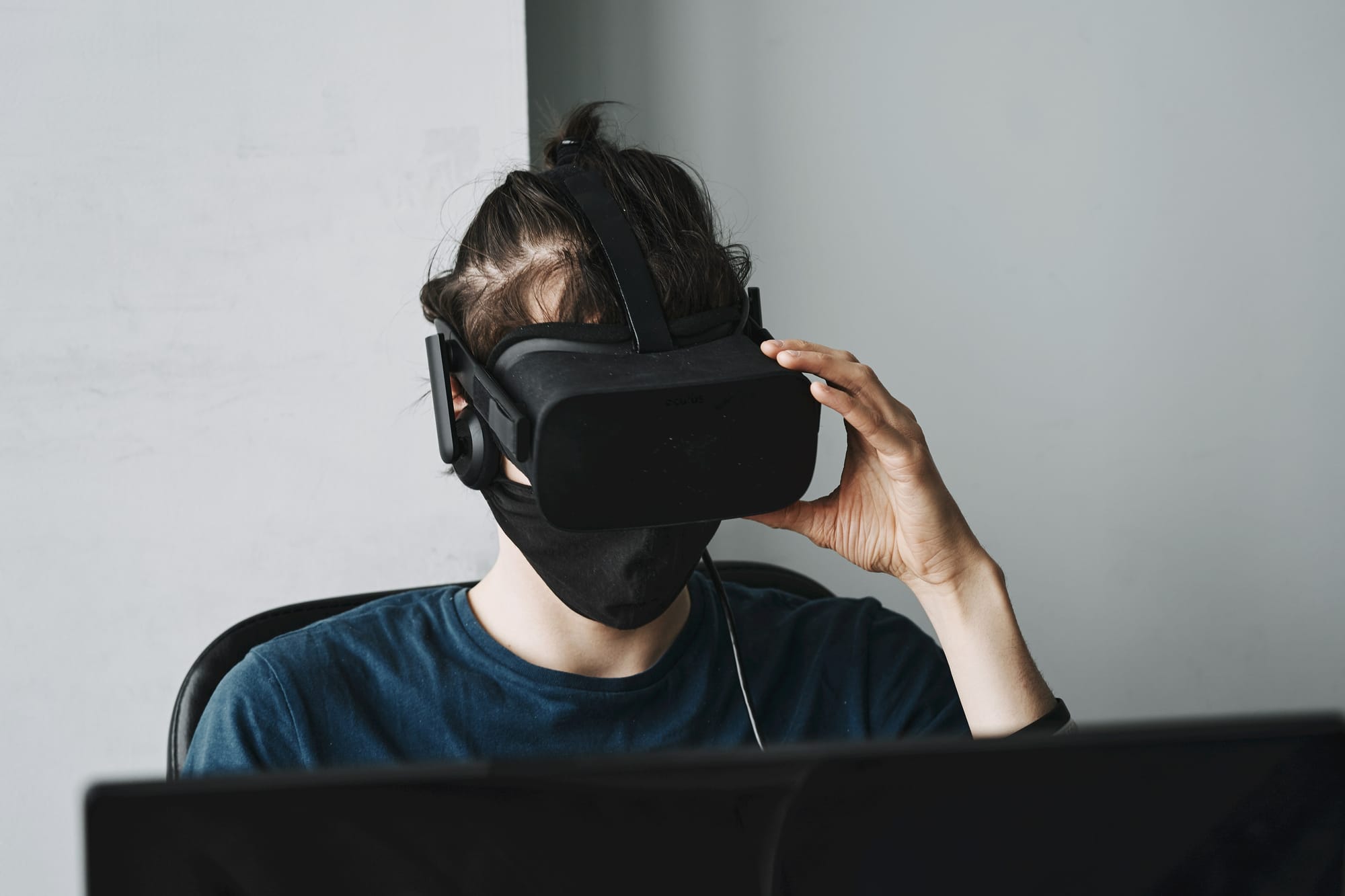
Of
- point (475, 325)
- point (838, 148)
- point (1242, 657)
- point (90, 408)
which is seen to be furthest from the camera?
point (1242, 657)

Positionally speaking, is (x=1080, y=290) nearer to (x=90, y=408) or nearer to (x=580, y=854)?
(x=90, y=408)

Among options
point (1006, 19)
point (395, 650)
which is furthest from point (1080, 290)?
point (395, 650)

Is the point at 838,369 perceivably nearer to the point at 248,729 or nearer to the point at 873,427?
the point at 873,427

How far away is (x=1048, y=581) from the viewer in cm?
183

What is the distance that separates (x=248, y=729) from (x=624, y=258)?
0.56 meters

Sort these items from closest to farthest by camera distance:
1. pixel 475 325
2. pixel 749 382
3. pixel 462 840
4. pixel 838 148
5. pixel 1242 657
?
pixel 462 840, pixel 749 382, pixel 475 325, pixel 838 148, pixel 1242 657

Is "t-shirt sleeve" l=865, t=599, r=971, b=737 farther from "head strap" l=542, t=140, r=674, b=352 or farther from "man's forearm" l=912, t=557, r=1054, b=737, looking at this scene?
"head strap" l=542, t=140, r=674, b=352

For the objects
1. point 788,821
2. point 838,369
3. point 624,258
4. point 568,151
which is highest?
point 568,151

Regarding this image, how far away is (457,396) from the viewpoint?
97cm

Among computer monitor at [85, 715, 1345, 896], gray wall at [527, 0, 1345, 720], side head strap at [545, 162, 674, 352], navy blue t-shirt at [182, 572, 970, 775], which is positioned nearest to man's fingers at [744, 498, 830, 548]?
navy blue t-shirt at [182, 572, 970, 775]

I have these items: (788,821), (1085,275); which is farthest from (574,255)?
(1085,275)

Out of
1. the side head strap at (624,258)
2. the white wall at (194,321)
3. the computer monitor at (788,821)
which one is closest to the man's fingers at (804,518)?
the side head strap at (624,258)

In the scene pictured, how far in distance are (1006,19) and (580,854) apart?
1783 millimetres

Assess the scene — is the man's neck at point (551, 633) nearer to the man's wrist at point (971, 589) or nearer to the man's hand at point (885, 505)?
the man's hand at point (885, 505)
